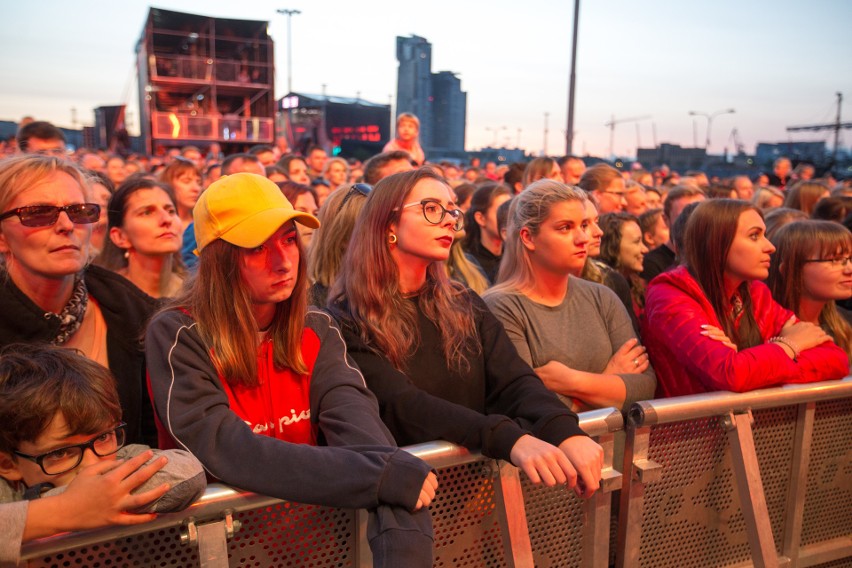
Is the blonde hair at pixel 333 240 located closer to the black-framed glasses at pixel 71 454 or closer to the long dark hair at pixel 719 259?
the black-framed glasses at pixel 71 454

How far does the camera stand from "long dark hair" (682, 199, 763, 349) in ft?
10.8

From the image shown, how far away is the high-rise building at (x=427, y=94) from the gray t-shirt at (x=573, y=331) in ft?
147

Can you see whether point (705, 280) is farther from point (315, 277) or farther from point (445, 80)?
point (445, 80)

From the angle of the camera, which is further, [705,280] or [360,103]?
[360,103]

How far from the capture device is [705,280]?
333 cm

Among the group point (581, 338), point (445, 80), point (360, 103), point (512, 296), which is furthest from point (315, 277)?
point (445, 80)

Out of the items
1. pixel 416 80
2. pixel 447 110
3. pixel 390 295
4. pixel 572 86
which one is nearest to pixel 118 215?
pixel 390 295

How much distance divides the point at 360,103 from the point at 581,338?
38.3 meters

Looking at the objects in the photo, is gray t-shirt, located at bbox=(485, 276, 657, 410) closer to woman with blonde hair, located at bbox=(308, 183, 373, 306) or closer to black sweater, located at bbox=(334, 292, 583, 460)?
black sweater, located at bbox=(334, 292, 583, 460)

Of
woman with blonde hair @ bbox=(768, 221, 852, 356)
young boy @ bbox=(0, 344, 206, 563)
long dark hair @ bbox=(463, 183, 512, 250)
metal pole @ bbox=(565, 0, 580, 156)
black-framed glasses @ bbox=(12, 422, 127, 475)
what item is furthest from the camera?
metal pole @ bbox=(565, 0, 580, 156)

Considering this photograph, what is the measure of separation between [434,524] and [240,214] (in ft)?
3.66

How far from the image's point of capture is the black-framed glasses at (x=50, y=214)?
8.16ft

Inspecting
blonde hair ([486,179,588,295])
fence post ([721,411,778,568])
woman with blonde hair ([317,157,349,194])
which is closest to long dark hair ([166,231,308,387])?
blonde hair ([486,179,588,295])

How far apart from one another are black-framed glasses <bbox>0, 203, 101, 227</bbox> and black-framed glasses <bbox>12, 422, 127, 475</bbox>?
1026 mm
